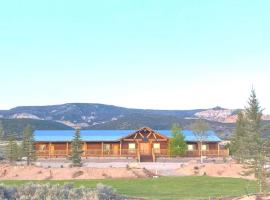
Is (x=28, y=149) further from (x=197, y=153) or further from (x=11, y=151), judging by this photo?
(x=197, y=153)

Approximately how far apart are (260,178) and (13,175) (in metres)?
25.5

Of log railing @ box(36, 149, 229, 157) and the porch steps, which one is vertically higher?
log railing @ box(36, 149, 229, 157)

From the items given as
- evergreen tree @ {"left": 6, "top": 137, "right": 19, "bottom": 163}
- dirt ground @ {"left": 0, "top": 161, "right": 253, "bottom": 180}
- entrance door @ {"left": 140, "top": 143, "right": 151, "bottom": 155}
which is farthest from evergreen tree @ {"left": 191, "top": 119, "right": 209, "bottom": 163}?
evergreen tree @ {"left": 6, "top": 137, "right": 19, "bottom": 163}

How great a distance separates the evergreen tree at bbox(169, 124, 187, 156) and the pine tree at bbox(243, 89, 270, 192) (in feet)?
126

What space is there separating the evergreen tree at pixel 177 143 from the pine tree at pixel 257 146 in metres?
38.3

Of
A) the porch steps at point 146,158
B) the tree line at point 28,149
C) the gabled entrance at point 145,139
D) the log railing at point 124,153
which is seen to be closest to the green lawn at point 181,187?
the tree line at point 28,149

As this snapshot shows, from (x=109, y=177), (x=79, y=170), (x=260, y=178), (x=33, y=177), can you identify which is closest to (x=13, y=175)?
(x=33, y=177)

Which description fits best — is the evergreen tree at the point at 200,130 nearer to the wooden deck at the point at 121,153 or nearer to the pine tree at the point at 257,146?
the wooden deck at the point at 121,153

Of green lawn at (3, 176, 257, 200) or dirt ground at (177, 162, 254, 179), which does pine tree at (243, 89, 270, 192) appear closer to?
green lawn at (3, 176, 257, 200)

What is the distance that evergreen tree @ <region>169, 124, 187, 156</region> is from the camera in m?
66.8

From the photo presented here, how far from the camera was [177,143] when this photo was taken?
67.2 metres

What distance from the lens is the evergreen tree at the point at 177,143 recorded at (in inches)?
2628

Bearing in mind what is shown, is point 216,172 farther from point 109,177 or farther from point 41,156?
point 41,156

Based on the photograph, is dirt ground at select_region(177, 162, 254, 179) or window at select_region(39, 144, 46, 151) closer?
dirt ground at select_region(177, 162, 254, 179)
